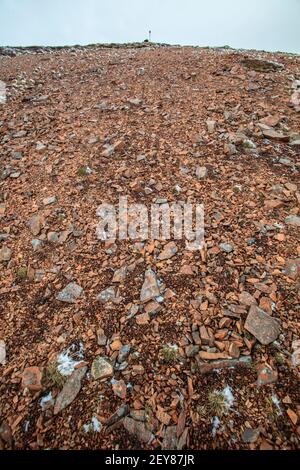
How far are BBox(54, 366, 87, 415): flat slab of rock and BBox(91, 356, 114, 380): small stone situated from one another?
132 mm

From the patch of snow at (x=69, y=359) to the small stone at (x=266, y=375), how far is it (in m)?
2.29

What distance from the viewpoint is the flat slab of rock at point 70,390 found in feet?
10.6

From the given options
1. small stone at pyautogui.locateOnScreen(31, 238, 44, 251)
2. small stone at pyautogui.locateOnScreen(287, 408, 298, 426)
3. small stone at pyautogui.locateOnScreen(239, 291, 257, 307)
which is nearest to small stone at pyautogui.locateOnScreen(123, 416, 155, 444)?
small stone at pyautogui.locateOnScreen(287, 408, 298, 426)

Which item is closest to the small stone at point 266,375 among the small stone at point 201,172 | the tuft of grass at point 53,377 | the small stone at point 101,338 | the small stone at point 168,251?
the small stone at point 101,338

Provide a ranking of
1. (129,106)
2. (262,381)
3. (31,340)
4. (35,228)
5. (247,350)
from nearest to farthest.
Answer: (262,381), (247,350), (31,340), (35,228), (129,106)

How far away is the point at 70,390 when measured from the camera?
3348 mm

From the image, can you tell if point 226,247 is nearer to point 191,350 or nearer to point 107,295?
point 191,350

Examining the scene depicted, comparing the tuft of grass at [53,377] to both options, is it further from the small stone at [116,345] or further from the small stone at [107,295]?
the small stone at [107,295]

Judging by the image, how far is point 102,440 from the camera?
2959mm

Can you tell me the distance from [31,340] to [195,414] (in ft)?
8.03

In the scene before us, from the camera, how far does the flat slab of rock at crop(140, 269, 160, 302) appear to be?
422 cm

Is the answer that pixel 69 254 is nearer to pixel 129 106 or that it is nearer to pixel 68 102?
pixel 129 106

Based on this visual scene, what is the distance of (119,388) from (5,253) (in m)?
3.42

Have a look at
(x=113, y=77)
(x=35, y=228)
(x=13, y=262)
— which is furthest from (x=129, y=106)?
(x=13, y=262)
